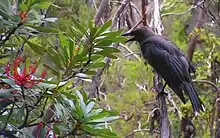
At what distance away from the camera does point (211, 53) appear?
→ 4.18m

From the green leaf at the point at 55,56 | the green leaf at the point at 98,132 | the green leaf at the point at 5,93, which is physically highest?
the green leaf at the point at 55,56

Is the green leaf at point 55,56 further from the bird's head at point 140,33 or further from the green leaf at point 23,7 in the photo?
the bird's head at point 140,33

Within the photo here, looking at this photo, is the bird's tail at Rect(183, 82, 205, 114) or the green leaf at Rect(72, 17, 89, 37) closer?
the green leaf at Rect(72, 17, 89, 37)

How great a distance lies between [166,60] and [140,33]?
0.87 ft

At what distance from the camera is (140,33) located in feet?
9.62

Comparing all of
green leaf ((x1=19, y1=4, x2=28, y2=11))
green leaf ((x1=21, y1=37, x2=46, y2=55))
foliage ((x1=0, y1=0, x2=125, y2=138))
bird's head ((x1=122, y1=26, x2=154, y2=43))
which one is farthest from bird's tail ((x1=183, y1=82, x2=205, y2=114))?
green leaf ((x1=19, y1=4, x2=28, y2=11))

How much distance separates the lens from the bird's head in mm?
2848

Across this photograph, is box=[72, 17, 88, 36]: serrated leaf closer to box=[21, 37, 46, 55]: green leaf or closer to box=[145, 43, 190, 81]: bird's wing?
box=[21, 37, 46, 55]: green leaf

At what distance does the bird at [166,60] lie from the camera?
2680 millimetres

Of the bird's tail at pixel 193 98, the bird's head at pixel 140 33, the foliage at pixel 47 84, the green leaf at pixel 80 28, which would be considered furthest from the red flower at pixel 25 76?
the bird's head at pixel 140 33

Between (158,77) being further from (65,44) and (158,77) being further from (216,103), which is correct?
(65,44)

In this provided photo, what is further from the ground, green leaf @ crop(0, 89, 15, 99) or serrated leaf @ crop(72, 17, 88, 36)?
serrated leaf @ crop(72, 17, 88, 36)

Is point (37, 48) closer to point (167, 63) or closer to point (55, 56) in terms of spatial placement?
point (55, 56)

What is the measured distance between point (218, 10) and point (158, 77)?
1.71 metres
